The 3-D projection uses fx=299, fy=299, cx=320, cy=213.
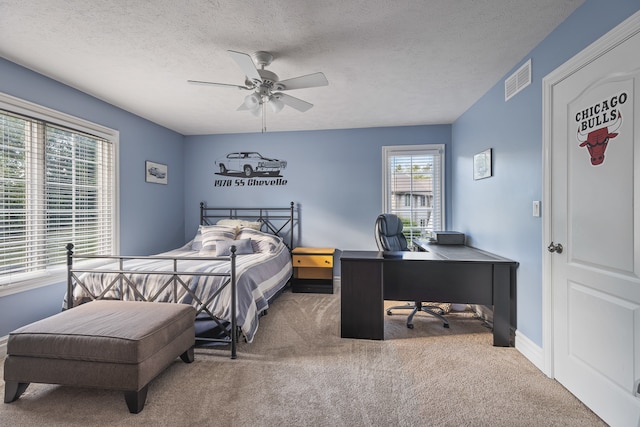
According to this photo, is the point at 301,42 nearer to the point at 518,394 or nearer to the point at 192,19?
the point at 192,19

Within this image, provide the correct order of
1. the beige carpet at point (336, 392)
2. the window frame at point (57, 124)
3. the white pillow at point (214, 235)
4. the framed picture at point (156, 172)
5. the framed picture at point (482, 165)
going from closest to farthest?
the beige carpet at point (336, 392) < the window frame at point (57, 124) < the framed picture at point (482, 165) < the white pillow at point (214, 235) < the framed picture at point (156, 172)

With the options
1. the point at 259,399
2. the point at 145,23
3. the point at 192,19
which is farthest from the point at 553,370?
the point at 145,23

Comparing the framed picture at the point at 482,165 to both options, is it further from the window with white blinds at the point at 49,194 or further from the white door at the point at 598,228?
the window with white blinds at the point at 49,194

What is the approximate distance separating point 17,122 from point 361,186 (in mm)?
3937

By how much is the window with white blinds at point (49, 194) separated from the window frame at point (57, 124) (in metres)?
0.02

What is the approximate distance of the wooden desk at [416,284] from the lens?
2697 mm

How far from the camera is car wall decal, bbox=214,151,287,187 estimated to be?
489 centimetres

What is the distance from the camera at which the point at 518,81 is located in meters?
2.59

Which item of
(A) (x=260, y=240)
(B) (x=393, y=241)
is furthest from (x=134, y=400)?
(B) (x=393, y=241)

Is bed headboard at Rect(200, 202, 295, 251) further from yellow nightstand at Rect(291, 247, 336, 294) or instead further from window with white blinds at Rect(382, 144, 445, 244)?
window with white blinds at Rect(382, 144, 445, 244)

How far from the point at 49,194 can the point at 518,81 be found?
4491mm

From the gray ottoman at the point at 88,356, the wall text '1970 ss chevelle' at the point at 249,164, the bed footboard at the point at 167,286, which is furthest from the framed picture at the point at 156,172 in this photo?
the gray ottoman at the point at 88,356

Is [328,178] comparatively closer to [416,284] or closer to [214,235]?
[214,235]

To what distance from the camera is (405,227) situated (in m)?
4.62
